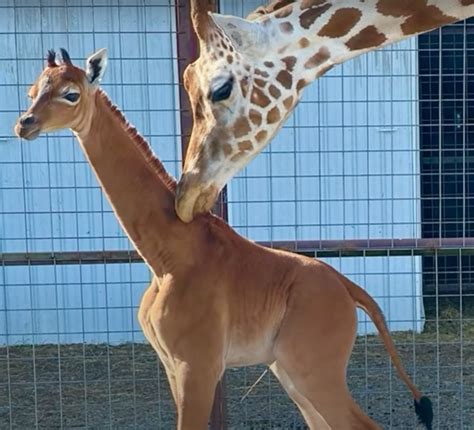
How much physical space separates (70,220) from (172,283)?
11.6 ft

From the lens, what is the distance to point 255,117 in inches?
100

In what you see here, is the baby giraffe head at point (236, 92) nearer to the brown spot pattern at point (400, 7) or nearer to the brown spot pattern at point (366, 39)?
the brown spot pattern at point (366, 39)

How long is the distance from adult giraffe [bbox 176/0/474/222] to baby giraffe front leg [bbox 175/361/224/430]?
0.91 meters

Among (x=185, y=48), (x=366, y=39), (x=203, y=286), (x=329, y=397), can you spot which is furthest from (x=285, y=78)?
(x=185, y=48)

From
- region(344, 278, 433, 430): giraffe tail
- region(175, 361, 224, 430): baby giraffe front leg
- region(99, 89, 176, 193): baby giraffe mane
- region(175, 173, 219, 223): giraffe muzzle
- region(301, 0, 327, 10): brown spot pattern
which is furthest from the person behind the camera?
region(344, 278, 433, 430): giraffe tail

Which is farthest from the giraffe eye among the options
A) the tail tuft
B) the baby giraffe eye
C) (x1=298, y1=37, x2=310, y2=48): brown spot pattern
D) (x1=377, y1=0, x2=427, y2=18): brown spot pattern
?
the tail tuft

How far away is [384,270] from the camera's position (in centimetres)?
677

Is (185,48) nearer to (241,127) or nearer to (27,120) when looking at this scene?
(27,120)

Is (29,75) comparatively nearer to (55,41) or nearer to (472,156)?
(55,41)

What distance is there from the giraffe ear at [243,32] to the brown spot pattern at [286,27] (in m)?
0.05

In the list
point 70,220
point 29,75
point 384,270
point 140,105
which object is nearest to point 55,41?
point 29,75

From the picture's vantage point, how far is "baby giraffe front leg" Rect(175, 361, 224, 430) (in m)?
3.18

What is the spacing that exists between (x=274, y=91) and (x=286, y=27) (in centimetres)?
19

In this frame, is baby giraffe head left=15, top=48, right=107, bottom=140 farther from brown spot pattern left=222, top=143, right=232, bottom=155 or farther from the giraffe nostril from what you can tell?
brown spot pattern left=222, top=143, right=232, bottom=155
